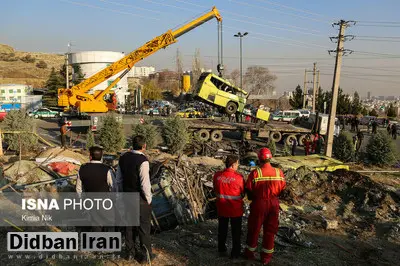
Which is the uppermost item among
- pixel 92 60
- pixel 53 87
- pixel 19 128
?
pixel 92 60

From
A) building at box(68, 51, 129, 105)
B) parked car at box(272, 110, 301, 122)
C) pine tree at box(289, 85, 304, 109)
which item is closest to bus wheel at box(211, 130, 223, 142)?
parked car at box(272, 110, 301, 122)

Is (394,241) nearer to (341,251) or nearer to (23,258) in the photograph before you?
(341,251)

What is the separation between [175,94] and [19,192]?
6211cm

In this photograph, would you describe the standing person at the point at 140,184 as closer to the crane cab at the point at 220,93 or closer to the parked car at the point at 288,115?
the crane cab at the point at 220,93

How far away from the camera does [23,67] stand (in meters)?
74.6

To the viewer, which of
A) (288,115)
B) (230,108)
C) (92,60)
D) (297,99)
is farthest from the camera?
(297,99)

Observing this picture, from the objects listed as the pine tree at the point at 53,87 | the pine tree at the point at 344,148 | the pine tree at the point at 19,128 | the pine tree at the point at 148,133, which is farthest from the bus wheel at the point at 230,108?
the pine tree at the point at 53,87

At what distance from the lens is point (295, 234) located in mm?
5488

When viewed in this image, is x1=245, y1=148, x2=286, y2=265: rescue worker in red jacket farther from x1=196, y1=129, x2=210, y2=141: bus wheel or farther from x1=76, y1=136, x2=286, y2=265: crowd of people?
x1=196, y1=129, x2=210, y2=141: bus wheel

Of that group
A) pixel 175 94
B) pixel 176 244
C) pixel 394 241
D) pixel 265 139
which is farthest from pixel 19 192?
pixel 175 94

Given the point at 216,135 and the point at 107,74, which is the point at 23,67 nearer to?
the point at 107,74

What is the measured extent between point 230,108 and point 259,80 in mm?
53055

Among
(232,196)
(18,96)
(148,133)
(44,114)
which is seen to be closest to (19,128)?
(148,133)

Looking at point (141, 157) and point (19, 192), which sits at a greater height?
point (141, 157)
